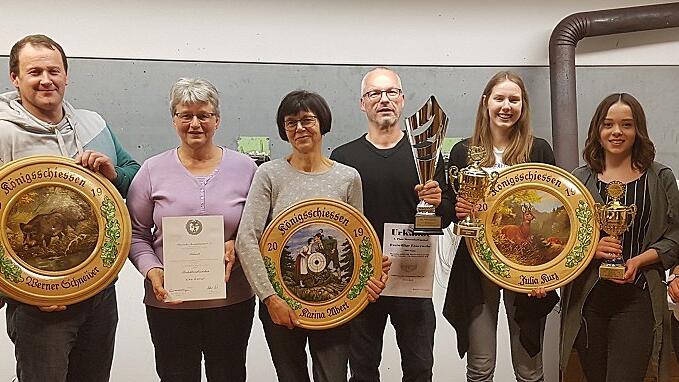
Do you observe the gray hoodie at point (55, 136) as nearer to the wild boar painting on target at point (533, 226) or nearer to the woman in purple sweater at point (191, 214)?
the woman in purple sweater at point (191, 214)

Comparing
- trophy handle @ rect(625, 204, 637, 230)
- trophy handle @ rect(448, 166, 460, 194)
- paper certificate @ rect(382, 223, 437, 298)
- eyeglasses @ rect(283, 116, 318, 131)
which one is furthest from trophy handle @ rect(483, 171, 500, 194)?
eyeglasses @ rect(283, 116, 318, 131)

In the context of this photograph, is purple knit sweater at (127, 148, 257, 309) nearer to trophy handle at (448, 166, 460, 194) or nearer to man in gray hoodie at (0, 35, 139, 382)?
man in gray hoodie at (0, 35, 139, 382)

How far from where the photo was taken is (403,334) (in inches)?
99.6

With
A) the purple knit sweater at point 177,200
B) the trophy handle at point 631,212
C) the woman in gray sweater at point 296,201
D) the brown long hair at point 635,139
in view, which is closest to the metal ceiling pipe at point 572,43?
the brown long hair at point 635,139

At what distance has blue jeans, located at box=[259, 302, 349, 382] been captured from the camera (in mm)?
2299

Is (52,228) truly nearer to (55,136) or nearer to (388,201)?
(55,136)

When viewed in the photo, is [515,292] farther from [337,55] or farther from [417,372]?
[337,55]

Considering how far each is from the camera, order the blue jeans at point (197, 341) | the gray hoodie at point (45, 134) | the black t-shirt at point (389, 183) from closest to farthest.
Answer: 1. the gray hoodie at point (45, 134)
2. the blue jeans at point (197, 341)
3. the black t-shirt at point (389, 183)

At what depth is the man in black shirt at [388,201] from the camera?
2443 mm

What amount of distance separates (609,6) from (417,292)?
2245 mm

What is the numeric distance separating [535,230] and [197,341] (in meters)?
1.33

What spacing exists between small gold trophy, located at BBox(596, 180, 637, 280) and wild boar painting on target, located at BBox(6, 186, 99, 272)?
1810mm

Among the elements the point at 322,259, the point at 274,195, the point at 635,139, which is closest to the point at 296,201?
the point at 274,195

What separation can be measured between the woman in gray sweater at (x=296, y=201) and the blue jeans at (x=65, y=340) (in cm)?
57
